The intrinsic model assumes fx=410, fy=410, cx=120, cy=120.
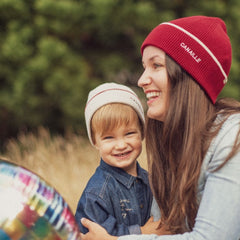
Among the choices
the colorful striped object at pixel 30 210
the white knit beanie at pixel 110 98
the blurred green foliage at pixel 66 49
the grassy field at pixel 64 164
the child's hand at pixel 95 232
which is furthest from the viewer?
the blurred green foliage at pixel 66 49

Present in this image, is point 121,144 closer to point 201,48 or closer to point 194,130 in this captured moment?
point 194,130

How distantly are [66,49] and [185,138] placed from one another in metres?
5.37

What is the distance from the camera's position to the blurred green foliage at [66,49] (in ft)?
22.7

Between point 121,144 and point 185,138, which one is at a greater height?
point 185,138

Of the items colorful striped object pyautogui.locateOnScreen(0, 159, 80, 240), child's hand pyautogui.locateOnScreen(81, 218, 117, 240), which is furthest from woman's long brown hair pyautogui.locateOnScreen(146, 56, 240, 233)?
colorful striped object pyautogui.locateOnScreen(0, 159, 80, 240)

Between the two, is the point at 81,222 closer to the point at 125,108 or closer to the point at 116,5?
the point at 125,108

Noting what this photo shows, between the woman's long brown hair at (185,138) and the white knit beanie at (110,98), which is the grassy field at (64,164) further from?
the woman's long brown hair at (185,138)

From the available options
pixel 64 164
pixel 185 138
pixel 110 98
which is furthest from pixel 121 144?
pixel 64 164

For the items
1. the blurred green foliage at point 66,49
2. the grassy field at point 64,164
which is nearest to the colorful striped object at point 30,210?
the grassy field at point 64,164

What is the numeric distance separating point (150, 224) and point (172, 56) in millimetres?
1051

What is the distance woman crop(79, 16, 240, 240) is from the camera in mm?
1978

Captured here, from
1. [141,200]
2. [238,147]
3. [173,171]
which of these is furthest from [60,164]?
[238,147]

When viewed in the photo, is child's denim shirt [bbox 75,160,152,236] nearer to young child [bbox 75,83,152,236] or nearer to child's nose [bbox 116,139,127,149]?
young child [bbox 75,83,152,236]

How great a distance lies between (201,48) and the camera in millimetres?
2250
